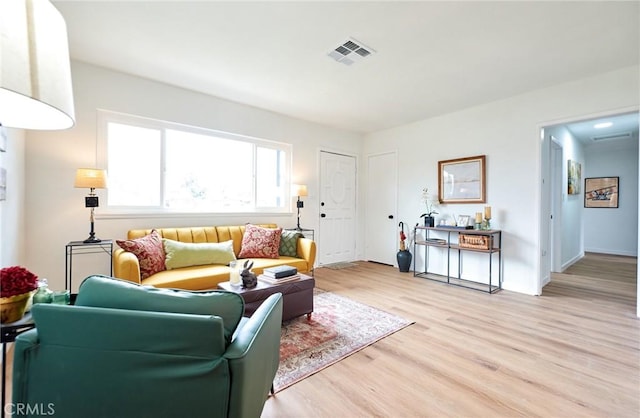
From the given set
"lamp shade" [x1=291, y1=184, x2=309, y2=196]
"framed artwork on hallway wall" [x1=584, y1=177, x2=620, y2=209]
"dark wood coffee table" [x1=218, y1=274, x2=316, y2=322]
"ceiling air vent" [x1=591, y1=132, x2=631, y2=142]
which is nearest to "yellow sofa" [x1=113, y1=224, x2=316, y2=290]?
"dark wood coffee table" [x1=218, y1=274, x2=316, y2=322]

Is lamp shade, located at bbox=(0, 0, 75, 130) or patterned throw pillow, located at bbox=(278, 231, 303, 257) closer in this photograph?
lamp shade, located at bbox=(0, 0, 75, 130)

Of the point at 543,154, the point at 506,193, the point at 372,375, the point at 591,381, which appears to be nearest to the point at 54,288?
the point at 372,375

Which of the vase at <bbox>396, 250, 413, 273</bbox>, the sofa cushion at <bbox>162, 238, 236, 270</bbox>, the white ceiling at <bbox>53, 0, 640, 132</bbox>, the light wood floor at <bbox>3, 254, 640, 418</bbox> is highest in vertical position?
the white ceiling at <bbox>53, 0, 640, 132</bbox>

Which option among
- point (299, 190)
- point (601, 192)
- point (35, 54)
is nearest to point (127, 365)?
point (35, 54)

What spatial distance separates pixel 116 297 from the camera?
3.31 ft

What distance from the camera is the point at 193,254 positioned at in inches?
118

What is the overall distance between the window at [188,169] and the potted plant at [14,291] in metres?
2.22

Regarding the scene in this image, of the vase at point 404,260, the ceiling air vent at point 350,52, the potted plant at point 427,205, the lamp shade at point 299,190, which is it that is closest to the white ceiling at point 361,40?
the ceiling air vent at point 350,52

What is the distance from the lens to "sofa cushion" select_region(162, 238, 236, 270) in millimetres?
2904

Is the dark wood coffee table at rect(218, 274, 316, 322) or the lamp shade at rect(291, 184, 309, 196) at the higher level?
the lamp shade at rect(291, 184, 309, 196)

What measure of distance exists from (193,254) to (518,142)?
4.31 metres

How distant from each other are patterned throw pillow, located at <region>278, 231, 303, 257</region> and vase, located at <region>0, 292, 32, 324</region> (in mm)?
2592

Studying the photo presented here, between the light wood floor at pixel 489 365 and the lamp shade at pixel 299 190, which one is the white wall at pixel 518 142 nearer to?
the light wood floor at pixel 489 365

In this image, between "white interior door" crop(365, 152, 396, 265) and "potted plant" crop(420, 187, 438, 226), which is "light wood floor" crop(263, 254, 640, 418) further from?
"white interior door" crop(365, 152, 396, 265)
